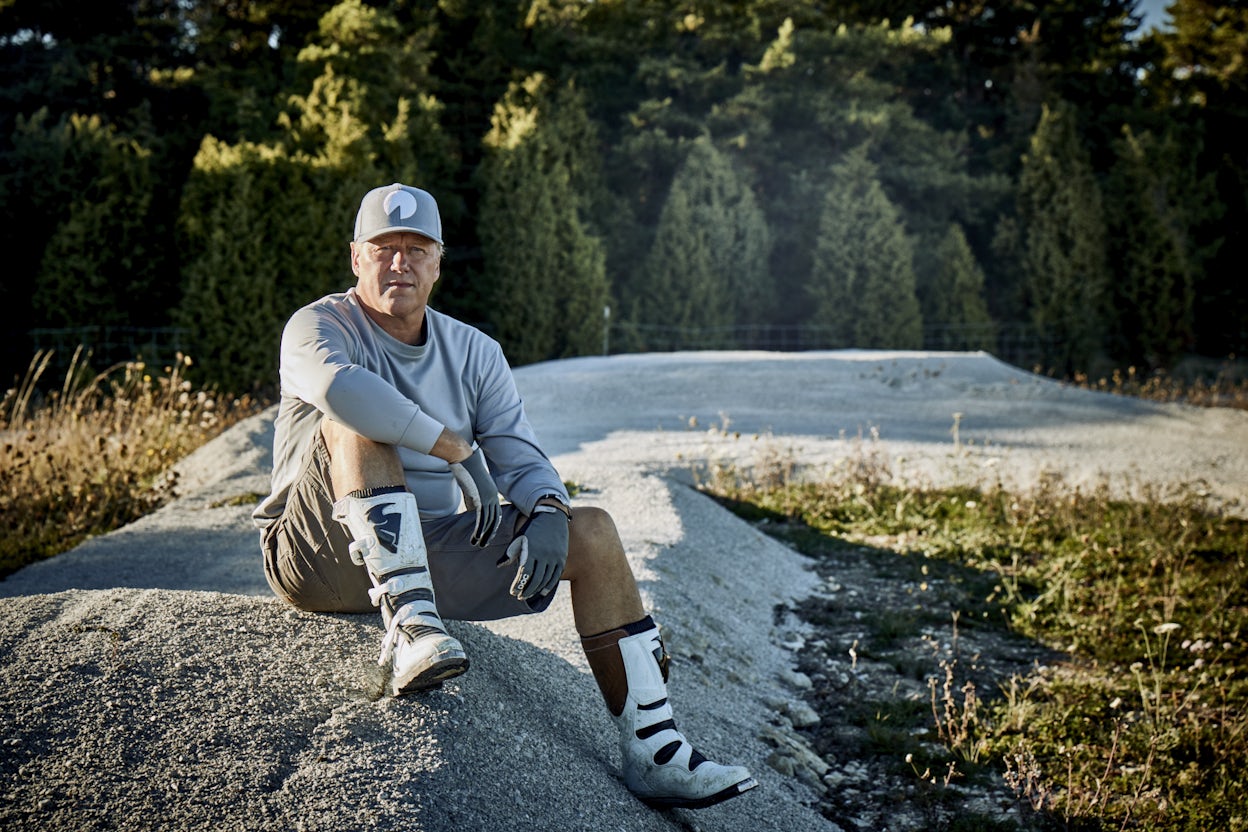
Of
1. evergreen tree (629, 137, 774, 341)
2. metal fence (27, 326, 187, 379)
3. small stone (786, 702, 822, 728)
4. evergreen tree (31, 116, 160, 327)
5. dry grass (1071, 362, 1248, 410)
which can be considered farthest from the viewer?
evergreen tree (629, 137, 774, 341)

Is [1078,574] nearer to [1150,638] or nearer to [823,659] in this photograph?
[1150,638]

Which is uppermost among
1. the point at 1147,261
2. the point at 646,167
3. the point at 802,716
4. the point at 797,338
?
the point at 646,167

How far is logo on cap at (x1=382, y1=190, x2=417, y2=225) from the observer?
316cm

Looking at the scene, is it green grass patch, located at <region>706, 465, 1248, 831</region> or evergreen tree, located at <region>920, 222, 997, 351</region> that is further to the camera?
evergreen tree, located at <region>920, 222, 997, 351</region>

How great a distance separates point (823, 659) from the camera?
5.11 metres

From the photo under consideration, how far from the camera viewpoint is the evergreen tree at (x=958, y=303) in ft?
69.0

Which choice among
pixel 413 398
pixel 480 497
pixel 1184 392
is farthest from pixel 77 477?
pixel 1184 392

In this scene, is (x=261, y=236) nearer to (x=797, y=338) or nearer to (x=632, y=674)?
(x=797, y=338)

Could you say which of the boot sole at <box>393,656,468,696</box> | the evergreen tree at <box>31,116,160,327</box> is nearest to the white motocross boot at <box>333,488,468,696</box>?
the boot sole at <box>393,656,468,696</box>

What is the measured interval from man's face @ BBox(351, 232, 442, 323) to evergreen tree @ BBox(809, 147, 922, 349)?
18.0 m

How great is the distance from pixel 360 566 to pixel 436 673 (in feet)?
1.57

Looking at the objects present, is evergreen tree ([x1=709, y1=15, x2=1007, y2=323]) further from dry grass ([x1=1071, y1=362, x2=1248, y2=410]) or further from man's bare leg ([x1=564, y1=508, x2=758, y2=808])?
man's bare leg ([x1=564, y1=508, x2=758, y2=808])

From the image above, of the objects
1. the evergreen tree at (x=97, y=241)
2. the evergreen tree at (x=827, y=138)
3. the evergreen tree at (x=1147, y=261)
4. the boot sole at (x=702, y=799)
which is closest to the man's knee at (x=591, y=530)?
the boot sole at (x=702, y=799)

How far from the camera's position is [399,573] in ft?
9.02
